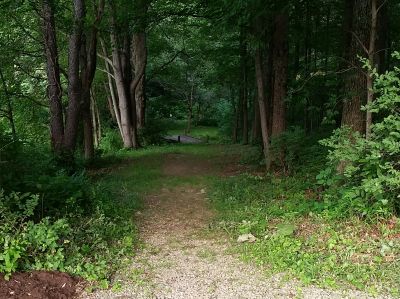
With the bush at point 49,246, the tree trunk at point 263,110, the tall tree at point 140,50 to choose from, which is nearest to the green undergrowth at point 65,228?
the bush at point 49,246

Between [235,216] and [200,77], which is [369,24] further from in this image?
[200,77]

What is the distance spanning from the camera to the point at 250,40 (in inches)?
383

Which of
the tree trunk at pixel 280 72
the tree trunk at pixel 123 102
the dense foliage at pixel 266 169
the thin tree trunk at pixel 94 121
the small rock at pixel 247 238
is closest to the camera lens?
the dense foliage at pixel 266 169

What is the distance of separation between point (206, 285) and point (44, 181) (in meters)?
3.24

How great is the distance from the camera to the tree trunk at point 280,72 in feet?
35.4

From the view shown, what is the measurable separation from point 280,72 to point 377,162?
19.8ft

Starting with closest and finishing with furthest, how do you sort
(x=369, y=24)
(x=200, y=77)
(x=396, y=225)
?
(x=396, y=225), (x=369, y=24), (x=200, y=77)

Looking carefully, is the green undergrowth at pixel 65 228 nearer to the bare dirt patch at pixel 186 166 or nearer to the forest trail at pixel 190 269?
the forest trail at pixel 190 269

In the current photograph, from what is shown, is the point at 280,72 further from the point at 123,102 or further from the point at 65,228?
the point at 123,102

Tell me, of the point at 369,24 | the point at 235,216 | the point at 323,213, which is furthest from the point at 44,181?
the point at 369,24

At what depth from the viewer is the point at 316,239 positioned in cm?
547

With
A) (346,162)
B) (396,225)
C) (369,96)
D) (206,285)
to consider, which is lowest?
(206,285)

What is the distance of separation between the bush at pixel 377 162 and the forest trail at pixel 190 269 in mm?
1634

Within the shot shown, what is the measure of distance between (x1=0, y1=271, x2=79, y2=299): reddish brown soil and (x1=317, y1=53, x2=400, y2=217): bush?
379cm
